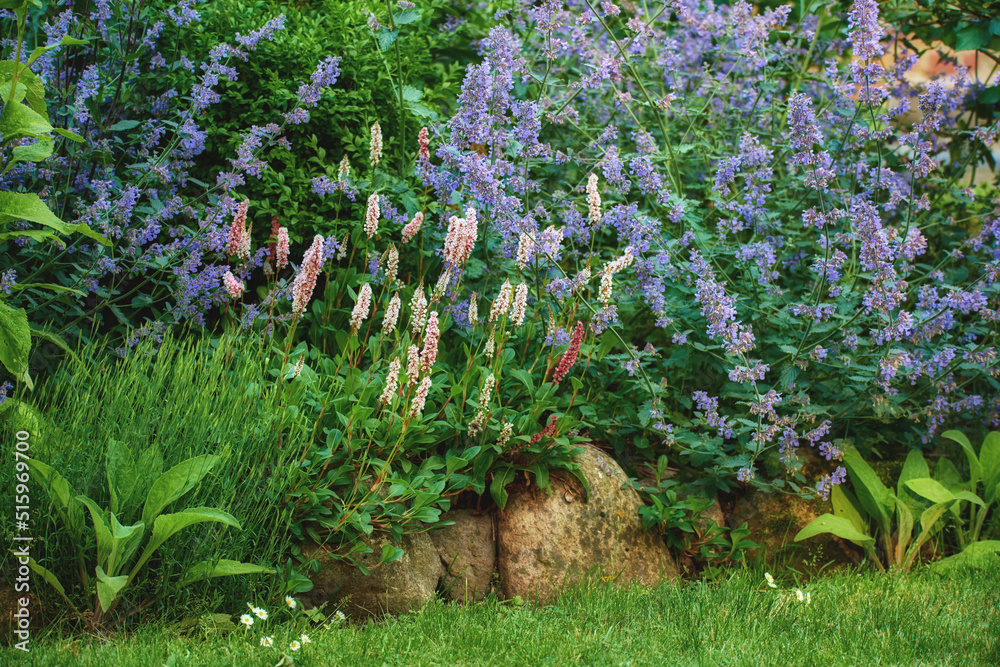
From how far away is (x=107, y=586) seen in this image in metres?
2.35

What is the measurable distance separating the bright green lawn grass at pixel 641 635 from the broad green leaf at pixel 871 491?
20.3 inches

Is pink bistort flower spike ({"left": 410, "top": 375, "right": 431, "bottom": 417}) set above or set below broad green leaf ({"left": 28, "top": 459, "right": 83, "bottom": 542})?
above

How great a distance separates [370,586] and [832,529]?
6.39 feet

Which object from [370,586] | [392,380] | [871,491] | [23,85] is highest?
[23,85]

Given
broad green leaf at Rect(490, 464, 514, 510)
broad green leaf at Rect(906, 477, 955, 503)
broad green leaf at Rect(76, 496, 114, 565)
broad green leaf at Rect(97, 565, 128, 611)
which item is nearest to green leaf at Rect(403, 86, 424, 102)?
broad green leaf at Rect(490, 464, 514, 510)

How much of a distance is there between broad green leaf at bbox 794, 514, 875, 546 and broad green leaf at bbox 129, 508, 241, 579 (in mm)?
2328

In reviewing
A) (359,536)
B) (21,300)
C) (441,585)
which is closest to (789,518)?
(441,585)

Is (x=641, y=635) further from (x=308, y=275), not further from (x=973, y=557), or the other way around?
(x=973, y=557)

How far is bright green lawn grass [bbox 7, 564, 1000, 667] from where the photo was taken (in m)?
2.37

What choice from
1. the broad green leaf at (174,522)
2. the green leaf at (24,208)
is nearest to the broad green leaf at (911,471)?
the broad green leaf at (174,522)

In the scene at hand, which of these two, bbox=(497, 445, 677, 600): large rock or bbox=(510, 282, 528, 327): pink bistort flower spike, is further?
bbox=(497, 445, 677, 600): large rock

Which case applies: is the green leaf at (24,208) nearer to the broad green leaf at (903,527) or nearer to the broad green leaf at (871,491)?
the broad green leaf at (871,491)

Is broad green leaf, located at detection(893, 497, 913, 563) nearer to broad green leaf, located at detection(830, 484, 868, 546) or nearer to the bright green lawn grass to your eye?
broad green leaf, located at detection(830, 484, 868, 546)

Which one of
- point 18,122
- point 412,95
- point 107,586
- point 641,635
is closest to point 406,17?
point 412,95
